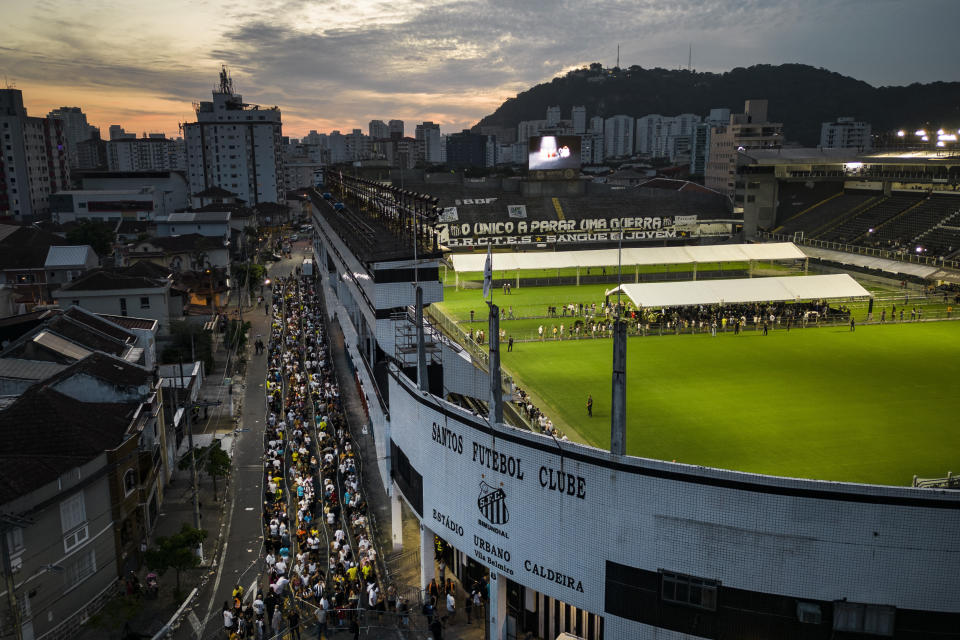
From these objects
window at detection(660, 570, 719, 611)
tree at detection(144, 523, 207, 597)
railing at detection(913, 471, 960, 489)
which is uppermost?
window at detection(660, 570, 719, 611)

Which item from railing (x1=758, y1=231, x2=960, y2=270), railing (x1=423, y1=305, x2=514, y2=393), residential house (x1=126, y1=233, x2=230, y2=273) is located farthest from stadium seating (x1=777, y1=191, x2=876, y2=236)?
residential house (x1=126, y1=233, x2=230, y2=273)

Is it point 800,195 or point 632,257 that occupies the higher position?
point 800,195

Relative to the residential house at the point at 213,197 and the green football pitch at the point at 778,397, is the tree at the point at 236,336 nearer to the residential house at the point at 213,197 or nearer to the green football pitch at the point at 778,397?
the green football pitch at the point at 778,397

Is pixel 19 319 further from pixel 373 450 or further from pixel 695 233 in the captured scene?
pixel 695 233

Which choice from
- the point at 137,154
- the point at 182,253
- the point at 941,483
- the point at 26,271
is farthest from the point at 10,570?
the point at 137,154

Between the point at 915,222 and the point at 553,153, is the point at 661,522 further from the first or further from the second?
the point at 553,153

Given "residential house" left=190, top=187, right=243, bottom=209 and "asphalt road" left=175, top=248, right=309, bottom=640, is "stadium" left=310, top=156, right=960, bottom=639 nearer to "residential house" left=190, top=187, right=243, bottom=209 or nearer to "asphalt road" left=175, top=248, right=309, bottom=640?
"asphalt road" left=175, top=248, right=309, bottom=640
